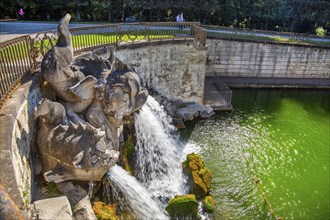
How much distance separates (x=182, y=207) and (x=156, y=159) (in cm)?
292

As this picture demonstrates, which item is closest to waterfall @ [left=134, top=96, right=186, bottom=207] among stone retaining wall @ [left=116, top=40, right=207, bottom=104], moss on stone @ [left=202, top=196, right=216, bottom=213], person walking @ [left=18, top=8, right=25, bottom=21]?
moss on stone @ [left=202, top=196, right=216, bottom=213]

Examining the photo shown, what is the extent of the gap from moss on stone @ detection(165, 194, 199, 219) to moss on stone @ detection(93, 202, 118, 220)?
3010 millimetres

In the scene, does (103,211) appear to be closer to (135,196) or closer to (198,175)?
(135,196)

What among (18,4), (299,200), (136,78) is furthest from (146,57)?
(18,4)

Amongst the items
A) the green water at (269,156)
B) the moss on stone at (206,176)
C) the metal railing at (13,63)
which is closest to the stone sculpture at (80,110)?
the metal railing at (13,63)

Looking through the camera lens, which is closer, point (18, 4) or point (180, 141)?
point (180, 141)

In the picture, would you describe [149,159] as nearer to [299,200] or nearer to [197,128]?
[197,128]

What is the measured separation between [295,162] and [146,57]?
32.9 feet

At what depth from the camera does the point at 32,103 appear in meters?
7.09

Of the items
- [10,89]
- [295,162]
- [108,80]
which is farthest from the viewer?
[295,162]

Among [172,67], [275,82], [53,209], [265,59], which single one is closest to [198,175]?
[53,209]

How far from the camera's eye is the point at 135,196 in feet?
29.6

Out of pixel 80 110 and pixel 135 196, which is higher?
pixel 80 110

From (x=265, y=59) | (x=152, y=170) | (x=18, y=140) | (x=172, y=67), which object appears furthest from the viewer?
(x=265, y=59)
